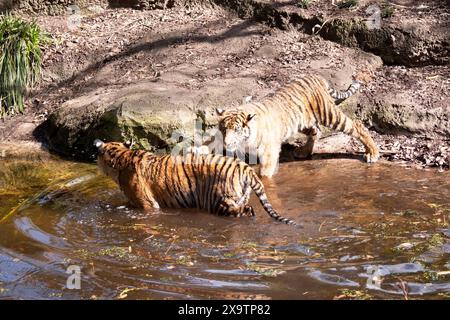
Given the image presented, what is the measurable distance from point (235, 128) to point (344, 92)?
6.53 feet

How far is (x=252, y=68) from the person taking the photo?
32.3ft

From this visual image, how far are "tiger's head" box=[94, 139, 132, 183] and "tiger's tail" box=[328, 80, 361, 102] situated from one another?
2779mm

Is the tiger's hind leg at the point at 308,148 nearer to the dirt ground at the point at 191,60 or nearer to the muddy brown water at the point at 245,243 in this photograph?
the dirt ground at the point at 191,60

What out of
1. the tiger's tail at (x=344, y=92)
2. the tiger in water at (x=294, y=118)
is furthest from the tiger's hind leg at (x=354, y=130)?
the tiger's tail at (x=344, y=92)

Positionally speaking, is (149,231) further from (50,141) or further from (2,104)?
(2,104)

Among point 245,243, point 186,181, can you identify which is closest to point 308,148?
point 186,181

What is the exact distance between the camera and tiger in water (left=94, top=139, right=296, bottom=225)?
20.0ft

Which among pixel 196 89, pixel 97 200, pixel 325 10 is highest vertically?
pixel 325 10

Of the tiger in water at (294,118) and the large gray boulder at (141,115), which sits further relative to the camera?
the large gray boulder at (141,115)

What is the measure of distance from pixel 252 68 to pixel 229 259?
5.14 meters

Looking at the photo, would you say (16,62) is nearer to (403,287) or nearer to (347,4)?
(347,4)

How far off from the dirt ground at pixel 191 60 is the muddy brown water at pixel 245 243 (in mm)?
1663

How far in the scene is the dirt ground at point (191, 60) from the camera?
9.25 metres

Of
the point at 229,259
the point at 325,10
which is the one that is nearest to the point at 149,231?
the point at 229,259
